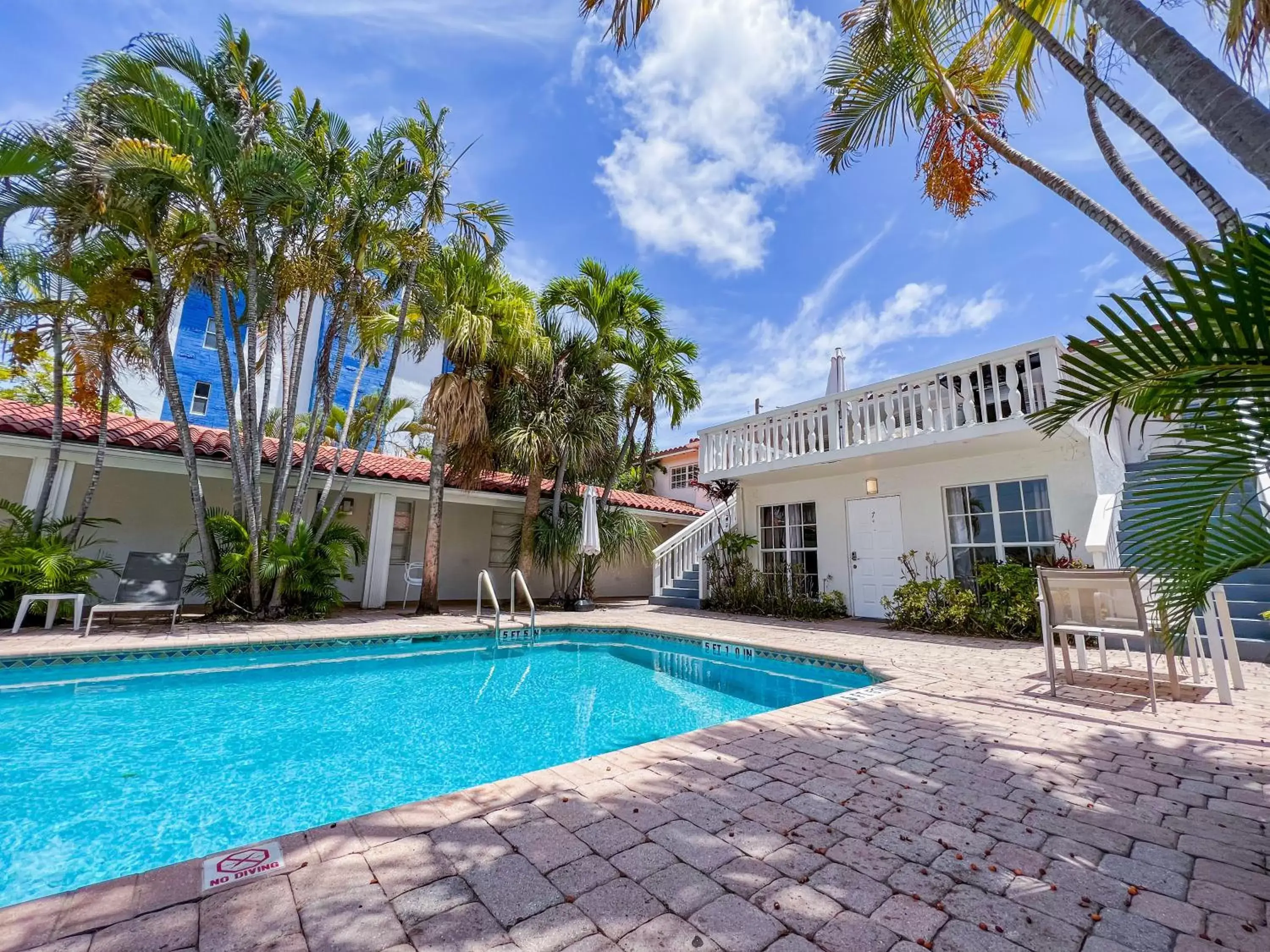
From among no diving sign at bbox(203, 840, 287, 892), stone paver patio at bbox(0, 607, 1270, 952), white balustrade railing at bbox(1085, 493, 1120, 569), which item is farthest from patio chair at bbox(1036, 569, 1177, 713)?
no diving sign at bbox(203, 840, 287, 892)

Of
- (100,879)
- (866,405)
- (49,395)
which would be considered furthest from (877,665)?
(49,395)

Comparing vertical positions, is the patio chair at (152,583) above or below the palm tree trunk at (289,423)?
below

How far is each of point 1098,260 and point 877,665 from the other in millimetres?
5610

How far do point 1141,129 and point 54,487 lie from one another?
1345 centimetres

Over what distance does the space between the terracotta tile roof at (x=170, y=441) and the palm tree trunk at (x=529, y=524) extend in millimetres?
1173

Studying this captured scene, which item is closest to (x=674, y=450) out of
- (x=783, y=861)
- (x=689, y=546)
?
(x=689, y=546)

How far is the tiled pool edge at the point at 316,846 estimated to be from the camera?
5.53 ft

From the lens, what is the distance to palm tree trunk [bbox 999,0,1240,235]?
3127 mm

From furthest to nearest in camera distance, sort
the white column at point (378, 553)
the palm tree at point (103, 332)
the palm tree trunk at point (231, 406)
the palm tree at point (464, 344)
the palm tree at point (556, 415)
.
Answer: the white column at point (378, 553) < the palm tree at point (556, 415) < the palm tree at point (464, 344) < the palm tree trunk at point (231, 406) < the palm tree at point (103, 332)

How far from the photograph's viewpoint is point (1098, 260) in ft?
21.7

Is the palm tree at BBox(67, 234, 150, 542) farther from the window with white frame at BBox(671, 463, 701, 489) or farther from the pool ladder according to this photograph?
the window with white frame at BBox(671, 463, 701, 489)

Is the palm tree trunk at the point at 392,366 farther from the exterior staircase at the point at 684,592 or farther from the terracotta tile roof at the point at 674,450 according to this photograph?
the terracotta tile roof at the point at 674,450

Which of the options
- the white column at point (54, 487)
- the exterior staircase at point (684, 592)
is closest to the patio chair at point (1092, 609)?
the exterior staircase at point (684, 592)

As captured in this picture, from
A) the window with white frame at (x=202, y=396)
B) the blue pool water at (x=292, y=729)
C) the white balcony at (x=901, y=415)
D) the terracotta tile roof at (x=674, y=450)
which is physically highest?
the window with white frame at (x=202, y=396)
